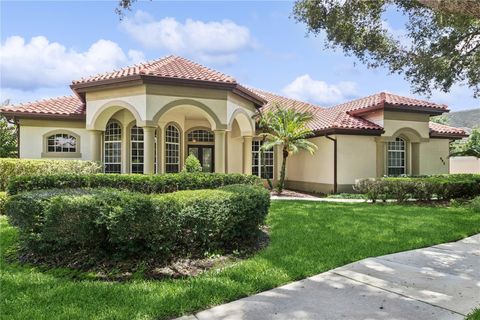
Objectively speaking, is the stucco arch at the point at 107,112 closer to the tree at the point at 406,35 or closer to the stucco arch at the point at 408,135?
the tree at the point at 406,35

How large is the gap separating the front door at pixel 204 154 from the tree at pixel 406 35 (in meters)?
10.4

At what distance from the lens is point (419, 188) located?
1502 centimetres

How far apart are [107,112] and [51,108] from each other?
387 centimetres

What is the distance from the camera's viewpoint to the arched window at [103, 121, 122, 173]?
701 inches

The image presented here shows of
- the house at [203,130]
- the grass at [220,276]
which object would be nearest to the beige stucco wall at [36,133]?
the house at [203,130]

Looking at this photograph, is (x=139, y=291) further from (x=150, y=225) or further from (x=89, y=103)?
(x=89, y=103)

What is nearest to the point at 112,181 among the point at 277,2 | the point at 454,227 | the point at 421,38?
the point at 277,2

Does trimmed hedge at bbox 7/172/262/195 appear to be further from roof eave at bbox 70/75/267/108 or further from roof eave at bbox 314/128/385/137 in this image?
roof eave at bbox 314/128/385/137

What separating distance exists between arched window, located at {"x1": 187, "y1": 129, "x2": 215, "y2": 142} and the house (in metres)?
0.03

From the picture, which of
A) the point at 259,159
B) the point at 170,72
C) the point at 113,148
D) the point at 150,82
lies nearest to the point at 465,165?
the point at 259,159

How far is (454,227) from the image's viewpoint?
379 inches

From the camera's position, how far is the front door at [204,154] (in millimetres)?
20672

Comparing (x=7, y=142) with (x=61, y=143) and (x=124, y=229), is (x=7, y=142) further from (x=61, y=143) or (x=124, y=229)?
(x=124, y=229)

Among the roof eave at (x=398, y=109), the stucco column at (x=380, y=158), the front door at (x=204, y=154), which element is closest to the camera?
the roof eave at (x=398, y=109)
